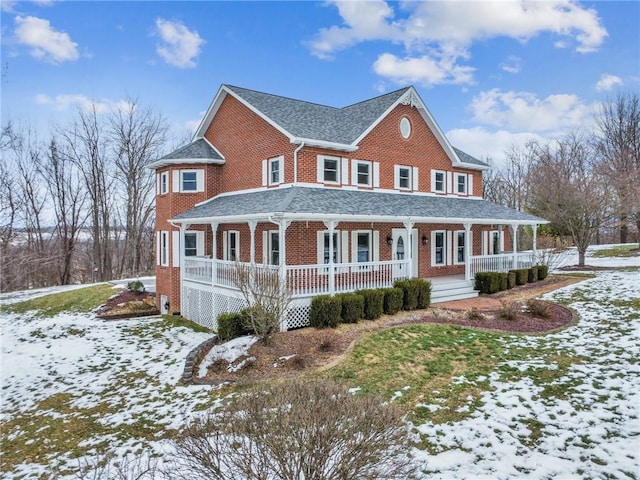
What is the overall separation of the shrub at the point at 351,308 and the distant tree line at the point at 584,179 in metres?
18.5

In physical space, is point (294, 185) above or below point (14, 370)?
above

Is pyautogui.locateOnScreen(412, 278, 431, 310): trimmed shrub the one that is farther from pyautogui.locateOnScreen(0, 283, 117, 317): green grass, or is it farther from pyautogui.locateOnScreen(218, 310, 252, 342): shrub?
Result: pyautogui.locateOnScreen(0, 283, 117, 317): green grass

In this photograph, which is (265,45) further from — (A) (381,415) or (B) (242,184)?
(A) (381,415)

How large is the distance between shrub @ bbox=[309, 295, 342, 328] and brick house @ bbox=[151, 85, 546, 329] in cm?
55

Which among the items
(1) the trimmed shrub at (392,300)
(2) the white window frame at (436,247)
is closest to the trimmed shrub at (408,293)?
(1) the trimmed shrub at (392,300)

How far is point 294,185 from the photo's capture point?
52.0 feet

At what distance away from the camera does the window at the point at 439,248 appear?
2019 cm

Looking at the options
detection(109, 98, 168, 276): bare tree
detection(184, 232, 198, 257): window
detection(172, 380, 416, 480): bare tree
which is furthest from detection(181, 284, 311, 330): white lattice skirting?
detection(109, 98, 168, 276): bare tree

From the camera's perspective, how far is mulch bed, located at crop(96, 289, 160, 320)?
62.5 ft

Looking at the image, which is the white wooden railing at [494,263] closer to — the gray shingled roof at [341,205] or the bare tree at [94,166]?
the gray shingled roof at [341,205]

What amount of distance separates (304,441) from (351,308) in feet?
30.5

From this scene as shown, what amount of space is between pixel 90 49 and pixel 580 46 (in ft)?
85.5

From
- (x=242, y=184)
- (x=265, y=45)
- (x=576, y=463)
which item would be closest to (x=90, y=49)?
(x=265, y=45)

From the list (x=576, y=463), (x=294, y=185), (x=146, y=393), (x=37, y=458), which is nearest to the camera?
(x=576, y=463)
